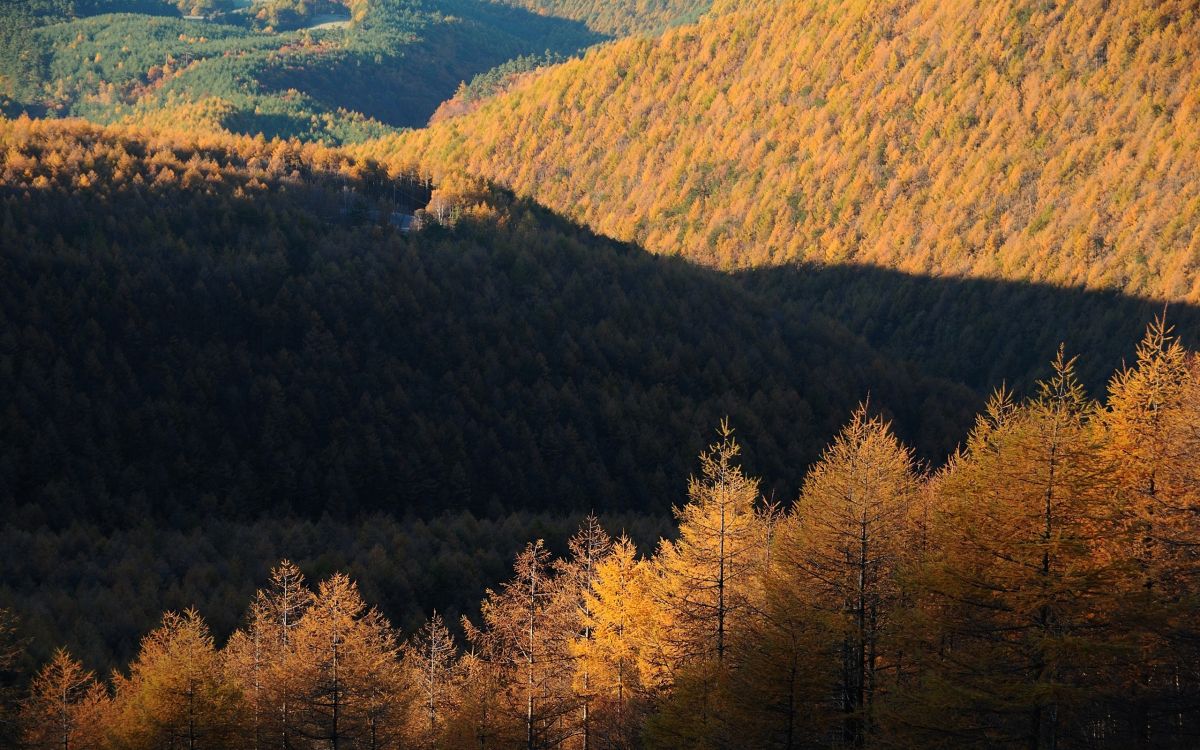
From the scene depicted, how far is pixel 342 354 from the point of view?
123875mm

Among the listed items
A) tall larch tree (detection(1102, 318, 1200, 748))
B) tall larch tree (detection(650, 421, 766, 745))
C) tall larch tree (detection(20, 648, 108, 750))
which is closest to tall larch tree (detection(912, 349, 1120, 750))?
tall larch tree (detection(1102, 318, 1200, 748))

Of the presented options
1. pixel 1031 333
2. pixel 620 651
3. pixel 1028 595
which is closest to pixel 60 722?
pixel 620 651

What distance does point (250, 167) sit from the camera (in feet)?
511

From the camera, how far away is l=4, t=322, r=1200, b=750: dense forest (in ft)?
84.4

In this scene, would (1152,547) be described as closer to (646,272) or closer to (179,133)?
(646,272)

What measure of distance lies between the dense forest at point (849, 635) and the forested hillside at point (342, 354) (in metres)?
59.1

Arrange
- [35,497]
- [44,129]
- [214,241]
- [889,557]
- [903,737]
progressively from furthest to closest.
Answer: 1. [44,129]
2. [214,241]
3. [35,497]
4. [889,557]
5. [903,737]

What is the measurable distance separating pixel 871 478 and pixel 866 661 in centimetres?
500

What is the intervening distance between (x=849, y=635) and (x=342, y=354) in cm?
9932

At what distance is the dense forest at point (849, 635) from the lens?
25.7 meters

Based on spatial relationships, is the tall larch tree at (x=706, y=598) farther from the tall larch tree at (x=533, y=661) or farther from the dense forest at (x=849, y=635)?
the tall larch tree at (x=533, y=661)

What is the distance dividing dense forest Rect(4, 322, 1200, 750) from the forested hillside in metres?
59.1

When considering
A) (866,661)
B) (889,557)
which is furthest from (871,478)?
(866,661)

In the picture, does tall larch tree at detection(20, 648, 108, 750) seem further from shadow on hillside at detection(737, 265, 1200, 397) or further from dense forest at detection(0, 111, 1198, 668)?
shadow on hillside at detection(737, 265, 1200, 397)
